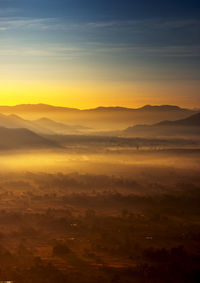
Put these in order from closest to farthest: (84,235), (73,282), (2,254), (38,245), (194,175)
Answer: (73,282)
(2,254)
(38,245)
(84,235)
(194,175)

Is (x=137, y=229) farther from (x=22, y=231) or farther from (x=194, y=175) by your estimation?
(x=194, y=175)

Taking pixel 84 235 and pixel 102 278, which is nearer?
pixel 102 278

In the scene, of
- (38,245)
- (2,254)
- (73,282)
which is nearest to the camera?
(73,282)

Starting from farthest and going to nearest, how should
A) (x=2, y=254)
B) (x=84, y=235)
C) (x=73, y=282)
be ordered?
(x=84, y=235) → (x=2, y=254) → (x=73, y=282)

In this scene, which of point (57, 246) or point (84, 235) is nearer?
point (57, 246)

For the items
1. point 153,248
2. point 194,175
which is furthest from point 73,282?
point 194,175

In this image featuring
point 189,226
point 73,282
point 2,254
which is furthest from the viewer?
point 189,226

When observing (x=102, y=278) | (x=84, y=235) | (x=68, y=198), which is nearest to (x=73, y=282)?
(x=102, y=278)

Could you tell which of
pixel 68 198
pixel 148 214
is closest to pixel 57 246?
pixel 148 214

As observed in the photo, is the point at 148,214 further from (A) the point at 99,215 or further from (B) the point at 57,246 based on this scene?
(B) the point at 57,246
